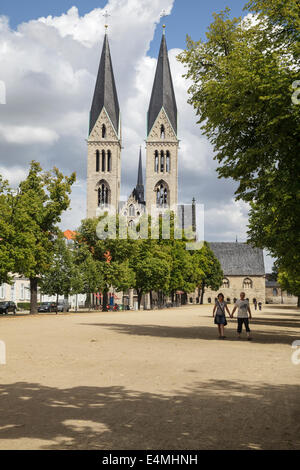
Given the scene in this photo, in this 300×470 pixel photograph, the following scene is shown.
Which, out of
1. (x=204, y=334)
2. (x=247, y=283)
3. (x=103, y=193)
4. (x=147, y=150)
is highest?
(x=147, y=150)

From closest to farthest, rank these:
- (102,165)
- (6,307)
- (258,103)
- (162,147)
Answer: (258,103)
(6,307)
(162,147)
(102,165)

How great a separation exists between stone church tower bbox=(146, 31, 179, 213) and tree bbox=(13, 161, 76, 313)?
65955 millimetres

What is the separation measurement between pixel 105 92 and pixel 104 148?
11.3 m

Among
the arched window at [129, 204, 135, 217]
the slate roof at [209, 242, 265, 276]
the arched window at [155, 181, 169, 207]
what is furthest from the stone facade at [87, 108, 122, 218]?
the slate roof at [209, 242, 265, 276]

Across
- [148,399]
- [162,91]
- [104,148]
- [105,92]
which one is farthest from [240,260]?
[148,399]

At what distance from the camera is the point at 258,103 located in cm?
1736

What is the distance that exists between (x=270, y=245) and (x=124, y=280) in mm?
28205

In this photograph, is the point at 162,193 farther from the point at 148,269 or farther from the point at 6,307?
the point at 6,307

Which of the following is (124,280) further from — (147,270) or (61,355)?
(61,355)

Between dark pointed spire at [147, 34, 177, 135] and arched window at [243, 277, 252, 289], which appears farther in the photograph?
arched window at [243, 277, 252, 289]

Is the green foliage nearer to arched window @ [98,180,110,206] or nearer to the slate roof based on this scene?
arched window @ [98,180,110,206]

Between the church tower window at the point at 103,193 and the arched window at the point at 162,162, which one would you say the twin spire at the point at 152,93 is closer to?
the arched window at the point at 162,162

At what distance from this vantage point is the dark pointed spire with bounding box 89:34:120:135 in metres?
105

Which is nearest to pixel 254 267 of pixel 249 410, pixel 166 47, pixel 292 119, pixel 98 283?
pixel 166 47
